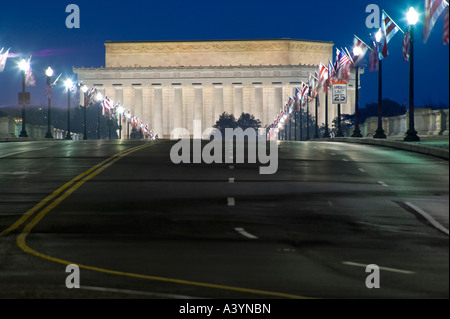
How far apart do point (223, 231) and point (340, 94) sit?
6935cm

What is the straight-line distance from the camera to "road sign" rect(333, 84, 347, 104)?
8819cm

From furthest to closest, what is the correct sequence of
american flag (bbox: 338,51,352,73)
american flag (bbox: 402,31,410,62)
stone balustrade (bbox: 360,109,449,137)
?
american flag (bbox: 338,51,352,73)
stone balustrade (bbox: 360,109,449,137)
american flag (bbox: 402,31,410,62)

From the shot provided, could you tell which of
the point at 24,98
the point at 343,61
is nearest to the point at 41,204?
the point at 24,98

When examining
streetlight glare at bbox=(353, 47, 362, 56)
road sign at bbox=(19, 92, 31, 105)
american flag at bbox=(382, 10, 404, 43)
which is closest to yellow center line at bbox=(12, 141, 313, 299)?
american flag at bbox=(382, 10, 404, 43)

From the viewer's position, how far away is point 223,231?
2089cm

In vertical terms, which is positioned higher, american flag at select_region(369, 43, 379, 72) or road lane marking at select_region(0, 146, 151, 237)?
american flag at select_region(369, 43, 379, 72)

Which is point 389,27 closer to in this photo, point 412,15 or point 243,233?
point 412,15

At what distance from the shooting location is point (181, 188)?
1185 inches

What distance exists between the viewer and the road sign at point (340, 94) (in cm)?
8819

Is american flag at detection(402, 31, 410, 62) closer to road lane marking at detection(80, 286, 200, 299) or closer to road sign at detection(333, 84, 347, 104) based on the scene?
road sign at detection(333, 84, 347, 104)

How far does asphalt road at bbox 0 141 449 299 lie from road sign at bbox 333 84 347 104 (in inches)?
1974

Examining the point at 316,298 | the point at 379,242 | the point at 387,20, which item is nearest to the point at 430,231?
the point at 379,242

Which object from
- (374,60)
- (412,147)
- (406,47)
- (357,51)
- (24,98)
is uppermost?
(357,51)

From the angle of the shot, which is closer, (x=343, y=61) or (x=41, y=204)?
(x=41, y=204)
